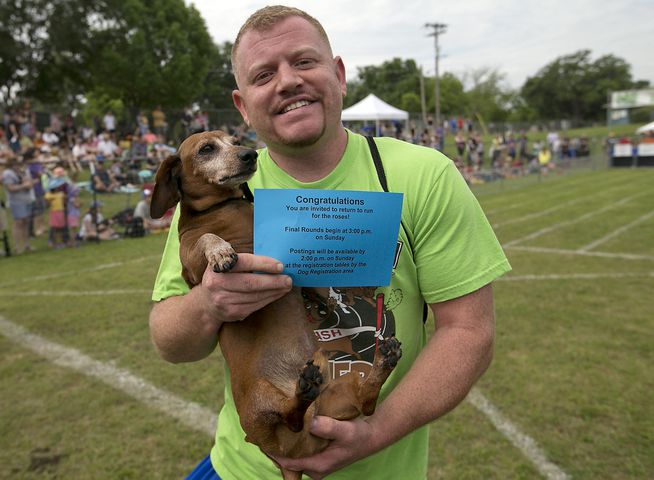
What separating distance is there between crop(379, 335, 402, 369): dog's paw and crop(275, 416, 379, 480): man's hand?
193 millimetres

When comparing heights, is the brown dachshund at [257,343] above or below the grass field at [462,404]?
above

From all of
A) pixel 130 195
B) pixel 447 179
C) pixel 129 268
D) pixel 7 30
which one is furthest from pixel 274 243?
pixel 7 30

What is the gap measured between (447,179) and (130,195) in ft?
52.4

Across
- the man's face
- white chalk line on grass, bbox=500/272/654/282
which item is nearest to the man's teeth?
the man's face

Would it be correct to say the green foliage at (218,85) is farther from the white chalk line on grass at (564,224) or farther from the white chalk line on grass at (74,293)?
the white chalk line on grass at (74,293)

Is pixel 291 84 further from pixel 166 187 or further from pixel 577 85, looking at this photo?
pixel 577 85

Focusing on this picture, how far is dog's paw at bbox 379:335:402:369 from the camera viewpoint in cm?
158

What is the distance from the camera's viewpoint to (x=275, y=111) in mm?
1691

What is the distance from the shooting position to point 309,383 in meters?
1.48

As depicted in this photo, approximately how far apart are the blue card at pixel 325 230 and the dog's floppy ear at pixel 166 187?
0.66 metres

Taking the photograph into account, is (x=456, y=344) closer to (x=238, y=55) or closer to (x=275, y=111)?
(x=275, y=111)

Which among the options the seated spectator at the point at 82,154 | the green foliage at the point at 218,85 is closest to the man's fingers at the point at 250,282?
the seated spectator at the point at 82,154

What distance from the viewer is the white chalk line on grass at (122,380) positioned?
4223 millimetres

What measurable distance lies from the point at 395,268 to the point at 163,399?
11.6 ft
